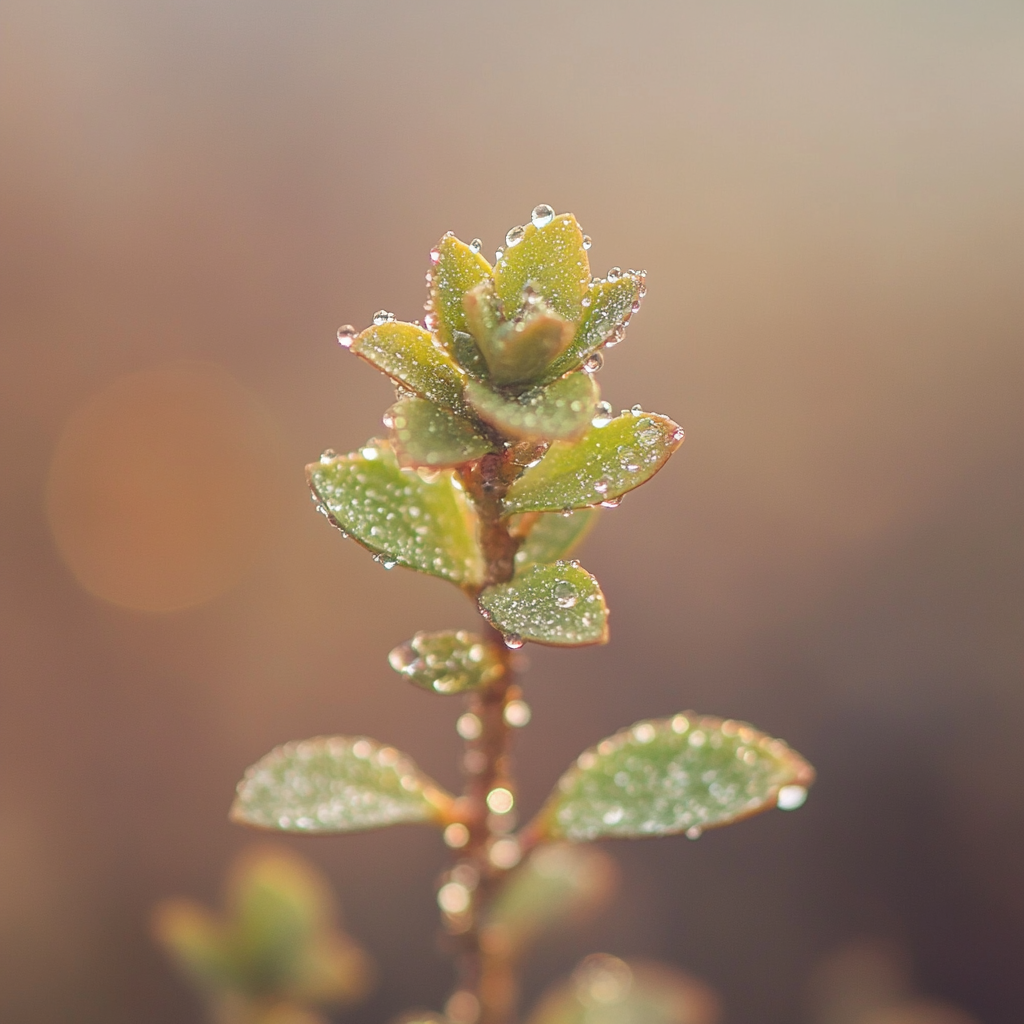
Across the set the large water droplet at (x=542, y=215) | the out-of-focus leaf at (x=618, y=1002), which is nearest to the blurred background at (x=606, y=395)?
the out-of-focus leaf at (x=618, y=1002)

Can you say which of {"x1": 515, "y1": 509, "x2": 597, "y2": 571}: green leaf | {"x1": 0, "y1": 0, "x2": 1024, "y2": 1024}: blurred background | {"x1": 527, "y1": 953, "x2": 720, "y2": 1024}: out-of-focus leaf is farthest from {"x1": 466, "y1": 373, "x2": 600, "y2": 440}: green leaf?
{"x1": 0, "y1": 0, "x2": 1024, "y2": 1024}: blurred background

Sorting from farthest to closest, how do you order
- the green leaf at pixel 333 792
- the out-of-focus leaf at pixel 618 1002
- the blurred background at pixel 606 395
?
the blurred background at pixel 606 395, the out-of-focus leaf at pixel 618 1002, the green leaf at pixel 333 792

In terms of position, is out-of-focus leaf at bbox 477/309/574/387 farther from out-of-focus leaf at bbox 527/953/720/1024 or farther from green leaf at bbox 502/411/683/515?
out-of-focus leaf at bbox 527/953/720/1024

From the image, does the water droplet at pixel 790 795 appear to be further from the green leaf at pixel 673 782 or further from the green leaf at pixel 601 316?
the green leaf at pixel 601 316

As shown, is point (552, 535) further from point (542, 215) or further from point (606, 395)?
point (606, 395)

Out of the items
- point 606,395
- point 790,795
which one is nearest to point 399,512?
point 790,795

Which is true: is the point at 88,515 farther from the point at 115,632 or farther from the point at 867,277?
the point at 867,277
